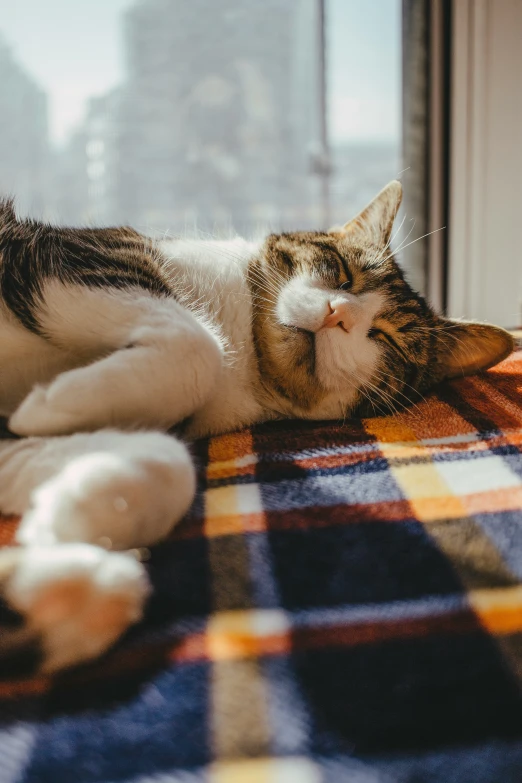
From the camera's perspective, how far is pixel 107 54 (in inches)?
96.0

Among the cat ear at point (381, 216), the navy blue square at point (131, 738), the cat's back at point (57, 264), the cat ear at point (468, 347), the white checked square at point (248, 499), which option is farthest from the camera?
the cat ear at point (381, 216)

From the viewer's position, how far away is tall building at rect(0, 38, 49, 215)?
2.44m

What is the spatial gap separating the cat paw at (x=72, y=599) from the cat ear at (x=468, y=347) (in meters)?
0.89

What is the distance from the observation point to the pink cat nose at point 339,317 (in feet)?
3.29

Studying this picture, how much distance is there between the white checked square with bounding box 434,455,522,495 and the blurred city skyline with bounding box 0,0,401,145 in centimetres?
226

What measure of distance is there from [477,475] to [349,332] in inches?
15.6

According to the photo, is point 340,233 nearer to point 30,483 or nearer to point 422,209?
point 30,483

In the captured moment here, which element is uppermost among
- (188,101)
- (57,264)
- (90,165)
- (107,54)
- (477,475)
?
(107,54)

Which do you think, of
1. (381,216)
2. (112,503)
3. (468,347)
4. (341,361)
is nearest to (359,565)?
(112,503)

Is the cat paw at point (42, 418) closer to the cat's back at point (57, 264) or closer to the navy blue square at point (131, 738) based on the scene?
the cat's back at point (57, 264)

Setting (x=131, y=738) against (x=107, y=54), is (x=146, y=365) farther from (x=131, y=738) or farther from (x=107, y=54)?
(x=107, y=54)

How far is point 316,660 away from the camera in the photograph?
0.41 meters

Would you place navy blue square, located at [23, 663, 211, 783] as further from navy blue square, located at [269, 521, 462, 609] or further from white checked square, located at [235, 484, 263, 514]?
white checked square, located at [235, 484, 263, 514]

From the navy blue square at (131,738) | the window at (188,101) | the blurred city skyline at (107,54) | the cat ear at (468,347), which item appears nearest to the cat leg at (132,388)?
the navy blue square at (131,738)
